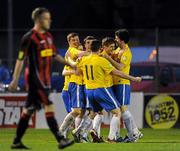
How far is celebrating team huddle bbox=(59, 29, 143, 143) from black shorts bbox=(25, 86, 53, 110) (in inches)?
99.3

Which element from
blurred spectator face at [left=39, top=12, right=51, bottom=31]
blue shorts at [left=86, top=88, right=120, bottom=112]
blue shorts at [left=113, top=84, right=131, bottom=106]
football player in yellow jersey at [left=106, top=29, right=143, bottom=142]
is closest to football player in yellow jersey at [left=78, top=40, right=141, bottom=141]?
blue shorts at [left=86, top=88, right=120, bottom=112]

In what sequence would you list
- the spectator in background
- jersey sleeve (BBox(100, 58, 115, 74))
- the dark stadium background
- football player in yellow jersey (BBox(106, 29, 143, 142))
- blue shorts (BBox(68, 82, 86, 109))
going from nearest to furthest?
1. jersey sleeve (BBox(100, 58, 115, 74))
2. football player in yellow jersey (BBox(106, 29, 143, 142))
3. blue shorts (BBox(68, 82, 86, 109))
4. the spectator in background
5. the dark stadium background

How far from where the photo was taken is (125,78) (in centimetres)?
1689

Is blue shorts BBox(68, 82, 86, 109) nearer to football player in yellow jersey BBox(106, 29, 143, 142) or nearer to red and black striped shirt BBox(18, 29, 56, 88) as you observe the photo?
football player in yellow jersey BBox(106, 29, 143, 142)

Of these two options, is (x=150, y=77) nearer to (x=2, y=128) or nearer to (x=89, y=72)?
(x=2, y=128)

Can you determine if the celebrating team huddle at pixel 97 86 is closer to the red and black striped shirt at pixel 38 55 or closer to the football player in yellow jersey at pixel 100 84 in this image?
the football player in yellow jersey at pixel 100 84

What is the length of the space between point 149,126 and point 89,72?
681 centimetres

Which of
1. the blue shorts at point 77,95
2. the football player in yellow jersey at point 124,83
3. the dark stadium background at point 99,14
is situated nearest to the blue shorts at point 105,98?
the football player in yellow jersey at point 124,83

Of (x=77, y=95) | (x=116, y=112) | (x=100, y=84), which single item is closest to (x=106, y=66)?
(x=100, y=84)

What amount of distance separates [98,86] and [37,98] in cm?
295

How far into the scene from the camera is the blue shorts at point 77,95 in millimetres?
17797

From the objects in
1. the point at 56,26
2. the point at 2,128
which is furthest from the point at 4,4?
the point at 2,128

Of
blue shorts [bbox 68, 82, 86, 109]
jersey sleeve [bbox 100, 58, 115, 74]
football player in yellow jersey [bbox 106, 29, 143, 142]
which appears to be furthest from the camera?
blue shorts [bbox 68, 82, 86, 109]

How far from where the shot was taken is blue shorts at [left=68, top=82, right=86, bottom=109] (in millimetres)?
17797
